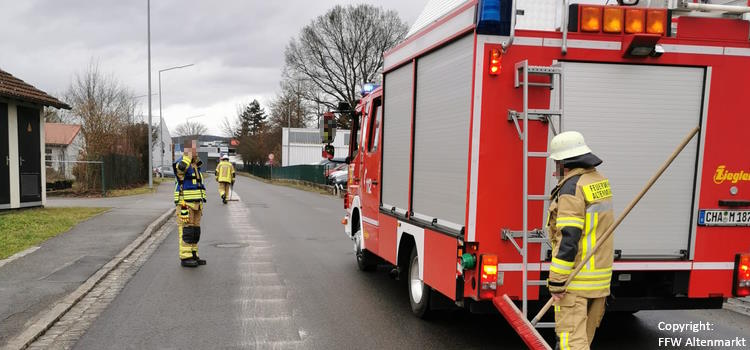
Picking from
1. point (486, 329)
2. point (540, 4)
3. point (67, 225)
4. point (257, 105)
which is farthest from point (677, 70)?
point (257, 105)

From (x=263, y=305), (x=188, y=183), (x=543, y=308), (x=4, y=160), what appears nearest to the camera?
(x=543, y=308)

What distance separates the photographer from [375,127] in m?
7.12

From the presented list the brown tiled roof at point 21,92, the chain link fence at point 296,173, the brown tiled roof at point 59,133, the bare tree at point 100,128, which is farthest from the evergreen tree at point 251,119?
the brown tiled roof at point 21,92

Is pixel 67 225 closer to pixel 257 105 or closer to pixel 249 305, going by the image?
pixel 249 305

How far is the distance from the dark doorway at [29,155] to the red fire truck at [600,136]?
46.9 ft

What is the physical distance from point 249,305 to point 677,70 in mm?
4696

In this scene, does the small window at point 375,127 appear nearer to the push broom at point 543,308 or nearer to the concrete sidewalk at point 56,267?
the push broom at point 543,308

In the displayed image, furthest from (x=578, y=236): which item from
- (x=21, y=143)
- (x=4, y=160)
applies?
(x=21, y=143)

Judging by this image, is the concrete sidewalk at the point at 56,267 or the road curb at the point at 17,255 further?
the road curb at the point at 17,255

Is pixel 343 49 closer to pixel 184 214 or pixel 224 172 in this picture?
pixel 224 172

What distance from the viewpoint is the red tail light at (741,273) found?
15.8 feet

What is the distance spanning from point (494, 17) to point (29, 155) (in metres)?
15.6

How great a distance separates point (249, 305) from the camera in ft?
21.4

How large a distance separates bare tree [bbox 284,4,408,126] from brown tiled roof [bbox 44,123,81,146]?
24064 mm
